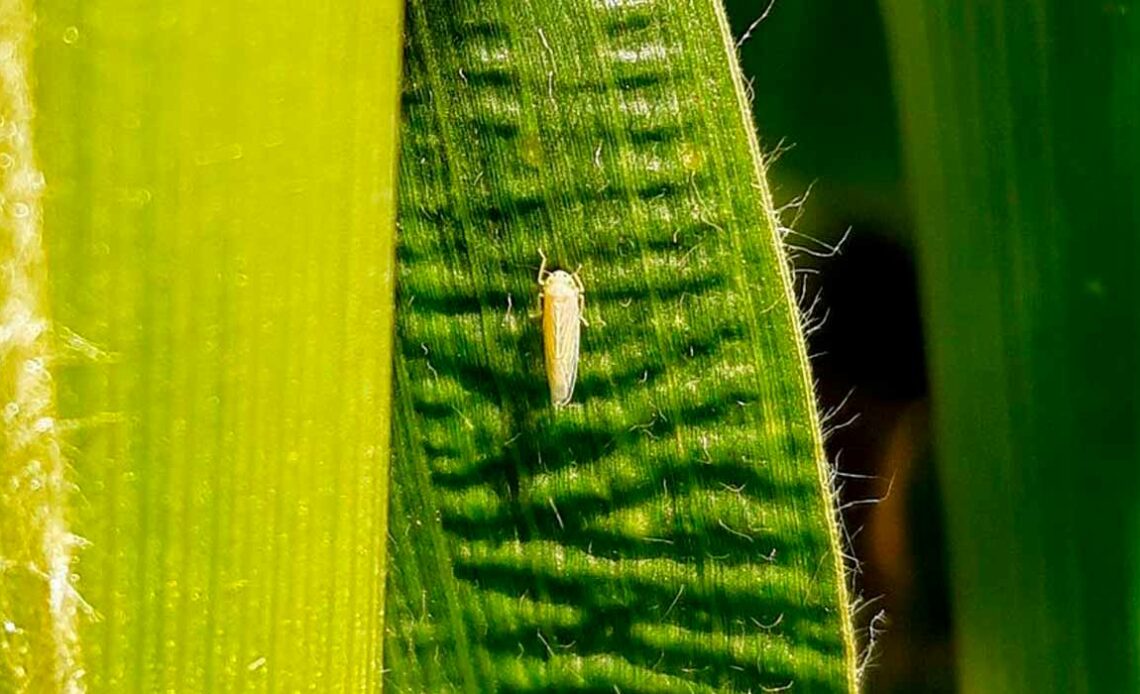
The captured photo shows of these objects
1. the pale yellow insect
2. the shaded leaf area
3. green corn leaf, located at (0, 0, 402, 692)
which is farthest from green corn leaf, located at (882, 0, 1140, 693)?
green corn leaf, located at (0, 0, 402, 692)

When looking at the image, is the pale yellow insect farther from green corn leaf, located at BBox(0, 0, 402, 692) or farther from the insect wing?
green corn leaf, located at BBox(0, 0, 402, 692)

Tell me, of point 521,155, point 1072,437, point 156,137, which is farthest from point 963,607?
Result: point 156,137

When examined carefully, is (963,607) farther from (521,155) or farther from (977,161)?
(521,155)

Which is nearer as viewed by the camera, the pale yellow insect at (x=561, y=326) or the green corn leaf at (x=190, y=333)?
the green corn leaf at (x=190, y=333)

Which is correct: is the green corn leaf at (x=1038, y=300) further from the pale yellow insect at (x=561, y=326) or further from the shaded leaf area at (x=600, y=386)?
the pale yellow insect at (x=561, y=326)

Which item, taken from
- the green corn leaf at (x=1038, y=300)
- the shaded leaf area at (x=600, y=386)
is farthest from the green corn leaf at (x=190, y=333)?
the green corn leaf at (x=1038, y=300)

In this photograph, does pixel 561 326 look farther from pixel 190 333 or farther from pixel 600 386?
pixel 190 333
